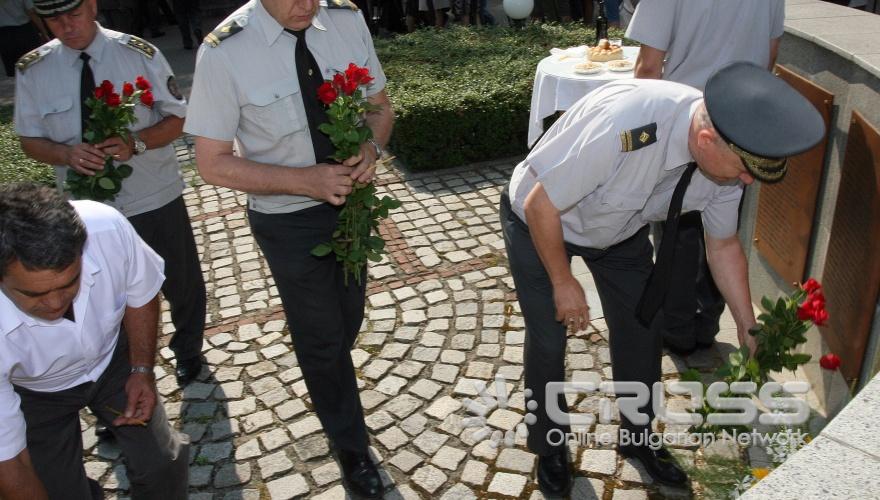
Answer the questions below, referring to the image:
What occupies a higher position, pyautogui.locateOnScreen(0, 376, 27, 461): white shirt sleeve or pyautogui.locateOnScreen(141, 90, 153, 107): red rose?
pyautogui.locateOnScreen(141, 90, 153, 107): red rose

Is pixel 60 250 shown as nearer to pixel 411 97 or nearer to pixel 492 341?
pixel 492 341

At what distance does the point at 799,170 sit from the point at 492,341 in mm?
1932

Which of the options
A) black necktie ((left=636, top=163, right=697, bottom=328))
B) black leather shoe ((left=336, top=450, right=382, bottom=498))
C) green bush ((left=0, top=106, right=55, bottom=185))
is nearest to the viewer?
black necktie ((left=636, top=163, right=697, bottom=328))

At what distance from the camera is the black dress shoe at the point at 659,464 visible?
3.57m

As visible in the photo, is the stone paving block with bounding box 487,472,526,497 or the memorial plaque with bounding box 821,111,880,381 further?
the stone paving block with bounding box 487,472,526,497

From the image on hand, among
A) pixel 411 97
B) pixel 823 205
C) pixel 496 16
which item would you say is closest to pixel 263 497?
pixel 823 205

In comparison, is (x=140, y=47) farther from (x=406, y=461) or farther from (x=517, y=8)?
(x=517, y=8)

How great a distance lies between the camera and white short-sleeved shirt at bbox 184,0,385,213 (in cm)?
321

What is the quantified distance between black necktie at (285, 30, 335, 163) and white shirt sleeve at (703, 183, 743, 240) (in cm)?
158

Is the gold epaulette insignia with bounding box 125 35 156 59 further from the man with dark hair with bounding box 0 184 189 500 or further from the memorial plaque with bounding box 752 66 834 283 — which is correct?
the memorial plaque with bounding box 752 66 834 283

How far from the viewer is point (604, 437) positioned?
12.8 ft

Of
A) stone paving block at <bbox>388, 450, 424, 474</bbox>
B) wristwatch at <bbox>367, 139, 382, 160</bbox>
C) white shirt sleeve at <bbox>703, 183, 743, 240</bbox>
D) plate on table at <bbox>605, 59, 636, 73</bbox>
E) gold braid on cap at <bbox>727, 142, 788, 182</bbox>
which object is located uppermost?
gold braid on cap at <bbox>727, 142, 788, 182</bbox>

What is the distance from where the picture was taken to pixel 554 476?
3596 millimetres

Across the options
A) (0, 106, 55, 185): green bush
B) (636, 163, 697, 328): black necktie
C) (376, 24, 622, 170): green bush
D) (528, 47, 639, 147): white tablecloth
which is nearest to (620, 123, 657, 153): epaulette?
(636, 163, 697, 328): black necktie
